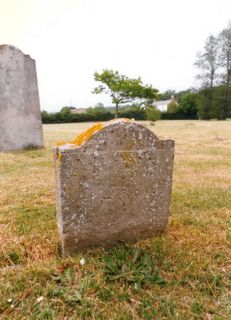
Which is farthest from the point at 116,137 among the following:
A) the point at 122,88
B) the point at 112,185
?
the point at 122,88

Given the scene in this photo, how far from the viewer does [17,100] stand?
30.3 ft

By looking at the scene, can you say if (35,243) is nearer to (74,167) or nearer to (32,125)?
(74,167)

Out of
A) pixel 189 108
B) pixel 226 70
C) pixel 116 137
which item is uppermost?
pixel 226 70

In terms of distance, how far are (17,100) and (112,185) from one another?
7296mm

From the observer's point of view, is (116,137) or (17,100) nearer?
(116,137)

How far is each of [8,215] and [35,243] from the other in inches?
39.6

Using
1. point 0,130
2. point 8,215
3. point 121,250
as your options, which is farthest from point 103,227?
point 0,130

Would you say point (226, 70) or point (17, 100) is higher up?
point (226, 70)

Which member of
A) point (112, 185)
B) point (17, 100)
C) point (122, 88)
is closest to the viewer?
point (112, 185)

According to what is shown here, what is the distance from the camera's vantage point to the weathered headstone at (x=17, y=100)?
9.00 meters

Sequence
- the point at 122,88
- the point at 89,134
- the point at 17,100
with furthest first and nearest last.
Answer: the point at 122,88
the point at 17,100
the point at 89,134

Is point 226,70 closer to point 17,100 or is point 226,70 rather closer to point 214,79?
point 214,79

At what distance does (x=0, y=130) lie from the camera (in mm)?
9172

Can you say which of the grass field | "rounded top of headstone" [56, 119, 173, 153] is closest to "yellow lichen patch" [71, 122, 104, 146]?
"rounded top of headstone" [56, 119, 173, 153]
